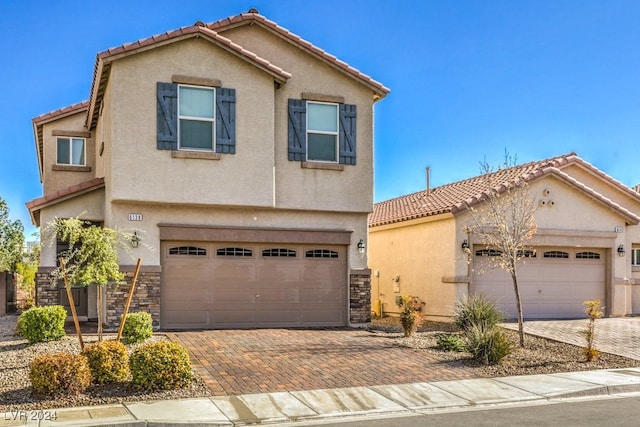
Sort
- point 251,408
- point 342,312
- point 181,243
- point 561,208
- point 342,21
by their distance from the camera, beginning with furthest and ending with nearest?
1. point 561,208
2. point 342,312
3. point 181,243
4. point 342,21
5. point 251,408

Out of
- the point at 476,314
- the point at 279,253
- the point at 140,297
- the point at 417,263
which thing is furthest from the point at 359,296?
the point at 140,297

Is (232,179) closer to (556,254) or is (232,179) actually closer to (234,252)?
(234,252)

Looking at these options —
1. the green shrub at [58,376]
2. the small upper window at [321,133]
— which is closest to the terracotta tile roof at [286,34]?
the small upper window at [321,133]

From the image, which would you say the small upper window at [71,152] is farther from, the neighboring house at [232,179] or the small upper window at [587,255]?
the small upper window at [587,255]

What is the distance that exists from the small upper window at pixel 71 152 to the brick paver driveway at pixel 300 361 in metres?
8.21

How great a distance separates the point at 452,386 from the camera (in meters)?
11.8

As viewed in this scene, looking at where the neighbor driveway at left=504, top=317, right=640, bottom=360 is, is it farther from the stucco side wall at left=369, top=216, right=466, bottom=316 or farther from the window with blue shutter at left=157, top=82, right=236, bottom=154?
the window with blue shutter at left=157, top=82, right=236, bottom=154

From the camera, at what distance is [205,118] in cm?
1678

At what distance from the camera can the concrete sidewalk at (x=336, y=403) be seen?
920cm

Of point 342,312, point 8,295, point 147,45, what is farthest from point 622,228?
point 8,295

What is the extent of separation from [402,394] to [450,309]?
8936mm

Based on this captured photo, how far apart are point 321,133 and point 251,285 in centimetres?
465

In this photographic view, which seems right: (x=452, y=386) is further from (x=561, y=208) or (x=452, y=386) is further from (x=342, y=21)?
(x=561, y=208)

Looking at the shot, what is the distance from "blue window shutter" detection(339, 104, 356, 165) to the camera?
18281 millimetres
